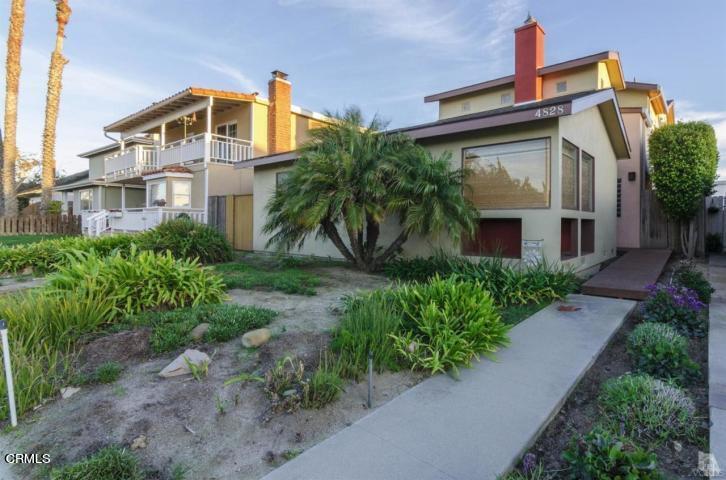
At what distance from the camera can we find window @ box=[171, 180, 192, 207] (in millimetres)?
16547

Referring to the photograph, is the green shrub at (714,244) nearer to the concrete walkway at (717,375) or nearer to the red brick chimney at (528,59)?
the red brick chimney at (528,59)

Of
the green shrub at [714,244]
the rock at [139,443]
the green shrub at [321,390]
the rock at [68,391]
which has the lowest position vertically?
the rock at [139,443]

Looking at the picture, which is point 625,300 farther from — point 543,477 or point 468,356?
point 543,477

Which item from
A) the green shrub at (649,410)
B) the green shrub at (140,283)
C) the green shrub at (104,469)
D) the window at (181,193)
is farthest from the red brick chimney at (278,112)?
the green shrub at (649,410)

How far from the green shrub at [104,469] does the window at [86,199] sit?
2840 cm

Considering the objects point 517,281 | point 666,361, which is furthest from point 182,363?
point 517,281

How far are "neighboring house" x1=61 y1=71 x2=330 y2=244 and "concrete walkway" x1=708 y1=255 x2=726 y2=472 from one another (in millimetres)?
12021

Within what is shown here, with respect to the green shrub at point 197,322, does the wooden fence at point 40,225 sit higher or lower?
higher

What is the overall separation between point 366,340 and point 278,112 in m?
15.0

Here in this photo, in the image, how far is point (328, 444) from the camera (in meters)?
2.40

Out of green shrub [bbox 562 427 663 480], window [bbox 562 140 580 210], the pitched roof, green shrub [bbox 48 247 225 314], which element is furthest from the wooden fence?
green shrub [bbox 562 427 663 480]

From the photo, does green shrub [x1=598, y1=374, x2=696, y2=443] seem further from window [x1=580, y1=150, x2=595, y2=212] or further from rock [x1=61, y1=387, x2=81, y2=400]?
window [x1=580, y1=150, x2=595, y2=212]

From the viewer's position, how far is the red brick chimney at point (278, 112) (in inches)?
655

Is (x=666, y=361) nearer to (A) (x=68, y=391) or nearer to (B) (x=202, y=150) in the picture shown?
(A) (x=68, y=391)
